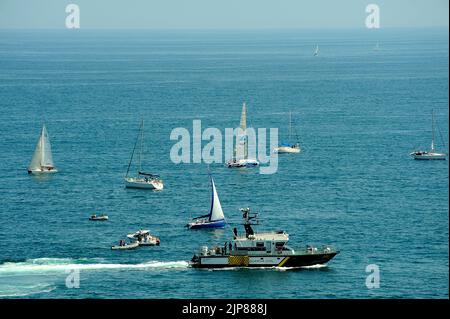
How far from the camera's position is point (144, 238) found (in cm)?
10319

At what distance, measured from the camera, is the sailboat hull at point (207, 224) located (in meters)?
111

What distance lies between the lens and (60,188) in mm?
140875

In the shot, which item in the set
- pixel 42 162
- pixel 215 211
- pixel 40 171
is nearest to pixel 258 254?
pixel 215 211

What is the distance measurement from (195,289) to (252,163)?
261 ft

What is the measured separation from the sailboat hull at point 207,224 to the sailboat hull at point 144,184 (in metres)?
27.6

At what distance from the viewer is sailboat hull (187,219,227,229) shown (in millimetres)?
110875

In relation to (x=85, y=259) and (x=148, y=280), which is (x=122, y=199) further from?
(x=148, y=280)

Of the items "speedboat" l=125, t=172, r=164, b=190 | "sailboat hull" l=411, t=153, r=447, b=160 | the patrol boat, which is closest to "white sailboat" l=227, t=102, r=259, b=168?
"speedboat" l=125, t=172, r=164, b=190

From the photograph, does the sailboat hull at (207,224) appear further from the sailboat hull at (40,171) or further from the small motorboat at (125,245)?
the sailboat hull at (40,171)

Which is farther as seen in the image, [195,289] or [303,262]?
[303,262]

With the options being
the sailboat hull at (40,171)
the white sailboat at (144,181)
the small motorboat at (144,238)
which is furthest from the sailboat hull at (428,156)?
the small motorboat at (144,238)

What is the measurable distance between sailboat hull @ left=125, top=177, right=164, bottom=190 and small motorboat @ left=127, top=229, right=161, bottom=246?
34675 mm
